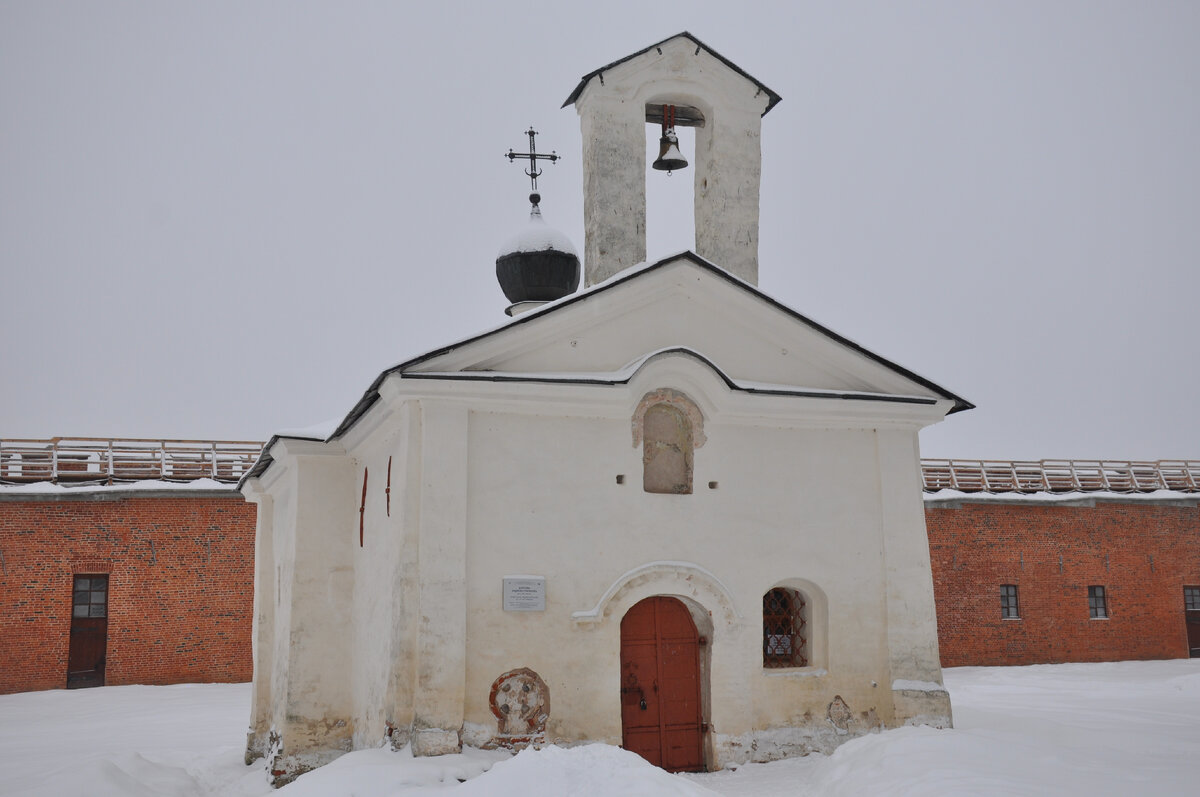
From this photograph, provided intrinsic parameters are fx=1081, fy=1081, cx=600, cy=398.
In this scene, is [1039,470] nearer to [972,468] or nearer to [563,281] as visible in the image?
[972,468]

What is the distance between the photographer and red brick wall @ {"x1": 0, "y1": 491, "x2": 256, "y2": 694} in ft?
71.8

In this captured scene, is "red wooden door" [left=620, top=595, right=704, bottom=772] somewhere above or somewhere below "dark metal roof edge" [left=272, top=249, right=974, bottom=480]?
below

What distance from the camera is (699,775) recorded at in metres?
10.8

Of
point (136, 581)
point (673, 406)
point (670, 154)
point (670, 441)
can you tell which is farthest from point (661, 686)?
point (136, 581)

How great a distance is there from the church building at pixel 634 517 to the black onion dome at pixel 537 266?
3.41 m

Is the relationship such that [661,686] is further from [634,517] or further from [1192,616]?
[1192,616]

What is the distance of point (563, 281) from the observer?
15844 millimetres

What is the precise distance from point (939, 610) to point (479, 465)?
18468 mm

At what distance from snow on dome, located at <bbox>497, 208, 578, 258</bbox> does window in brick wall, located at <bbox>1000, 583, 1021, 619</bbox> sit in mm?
16499

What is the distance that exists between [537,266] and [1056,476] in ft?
62.0

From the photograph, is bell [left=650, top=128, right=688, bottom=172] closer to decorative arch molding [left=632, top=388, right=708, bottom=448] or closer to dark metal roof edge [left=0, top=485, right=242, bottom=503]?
decorative arch molding [left=632, top=388, right=708, bottom=448]

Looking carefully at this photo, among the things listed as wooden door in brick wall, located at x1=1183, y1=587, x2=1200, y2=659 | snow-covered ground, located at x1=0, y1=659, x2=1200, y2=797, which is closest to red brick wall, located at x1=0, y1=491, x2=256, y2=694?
snow-covered ground, located at x1=0, y1=659, x2=1200, y2=797

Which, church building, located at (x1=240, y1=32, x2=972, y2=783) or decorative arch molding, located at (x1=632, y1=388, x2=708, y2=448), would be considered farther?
decorative arch molding, located at (x1=632, y1=388, x2=708, y2=448)

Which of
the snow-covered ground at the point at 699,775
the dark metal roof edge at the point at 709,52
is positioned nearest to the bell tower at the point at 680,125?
the dark metal roof edge at the point at 709,52
